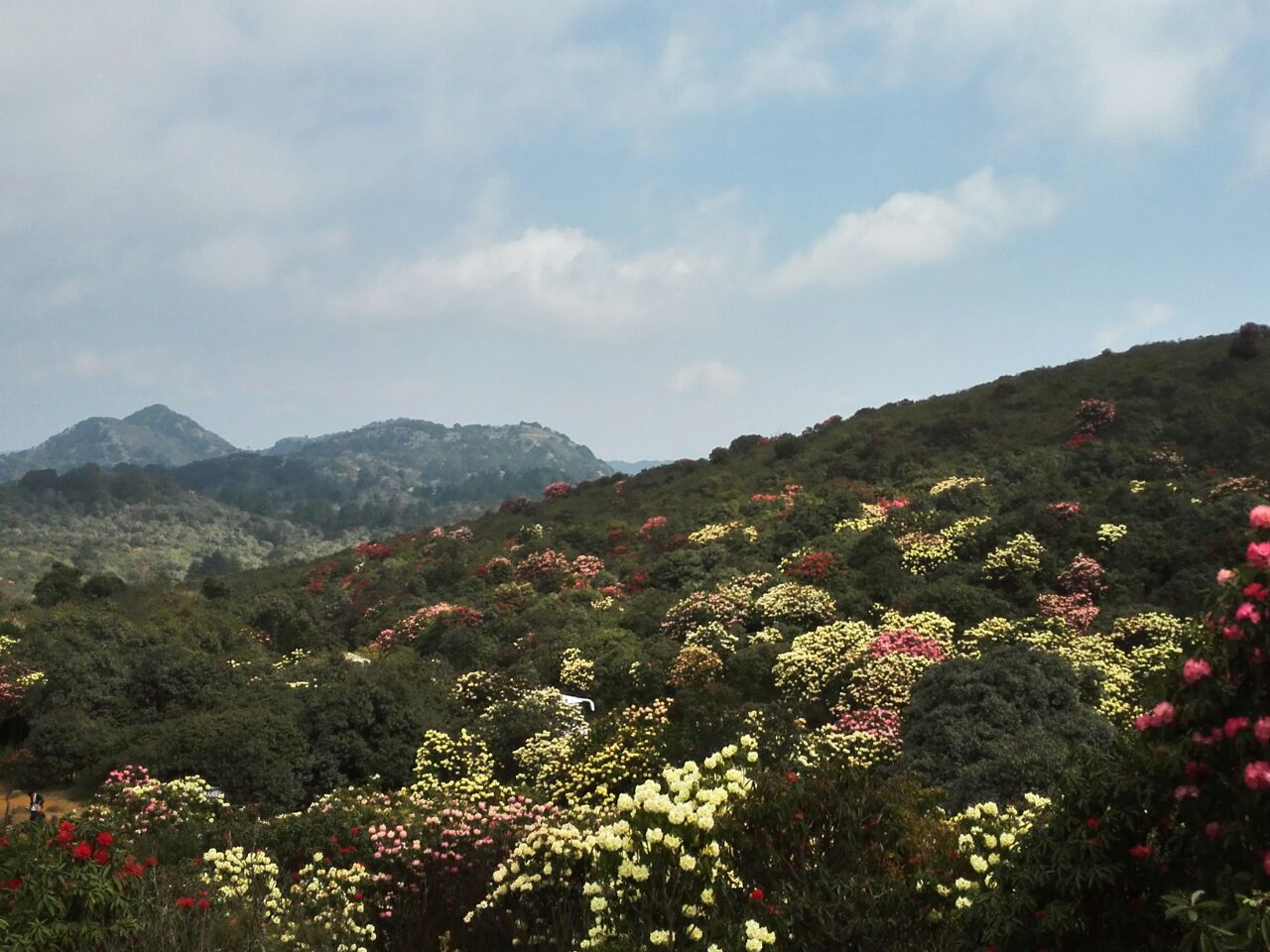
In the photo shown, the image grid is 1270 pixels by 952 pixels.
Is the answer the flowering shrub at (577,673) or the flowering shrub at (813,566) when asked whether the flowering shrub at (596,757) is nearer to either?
the flowering shrub at (577,673)

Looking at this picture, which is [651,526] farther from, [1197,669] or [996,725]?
[1197,669]

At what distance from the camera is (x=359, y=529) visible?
132500 millimetres

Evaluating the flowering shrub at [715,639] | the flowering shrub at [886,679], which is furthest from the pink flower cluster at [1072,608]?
the flowering shrub at [715,639]

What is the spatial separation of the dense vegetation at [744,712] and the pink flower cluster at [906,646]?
108 mm

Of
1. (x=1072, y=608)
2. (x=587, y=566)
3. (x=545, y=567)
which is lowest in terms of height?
(x=1072, y=608)

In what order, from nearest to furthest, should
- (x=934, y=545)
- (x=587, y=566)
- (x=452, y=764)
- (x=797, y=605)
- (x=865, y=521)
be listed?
(x=452, y=764) → (x=797, y=605) → (x=934, y=545) → (x=865, y=521) → (x=587, y=566)

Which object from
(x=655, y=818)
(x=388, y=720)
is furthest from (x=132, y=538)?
(x=655, y=818)

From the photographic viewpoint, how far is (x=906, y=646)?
1723 centimetres

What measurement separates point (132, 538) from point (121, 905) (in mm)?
106596

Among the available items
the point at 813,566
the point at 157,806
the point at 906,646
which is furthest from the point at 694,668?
the point at 157,806

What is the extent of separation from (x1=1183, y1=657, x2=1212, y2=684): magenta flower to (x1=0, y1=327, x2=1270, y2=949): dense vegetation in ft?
0.04

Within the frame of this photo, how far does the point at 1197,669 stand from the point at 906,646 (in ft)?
45.3

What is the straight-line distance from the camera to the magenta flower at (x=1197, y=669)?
3.92 metres

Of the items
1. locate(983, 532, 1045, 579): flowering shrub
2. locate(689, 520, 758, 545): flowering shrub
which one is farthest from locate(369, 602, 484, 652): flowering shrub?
locate(983, 532, 1045, 579): flowering shrub
